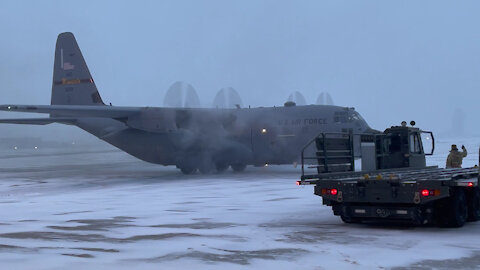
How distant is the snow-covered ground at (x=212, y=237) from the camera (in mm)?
9732

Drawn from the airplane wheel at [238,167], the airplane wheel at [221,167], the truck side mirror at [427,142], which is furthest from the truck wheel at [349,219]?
the airplane wheel at [238,167]

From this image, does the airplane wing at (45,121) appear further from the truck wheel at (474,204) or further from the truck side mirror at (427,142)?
the truck wheel at (474,204)

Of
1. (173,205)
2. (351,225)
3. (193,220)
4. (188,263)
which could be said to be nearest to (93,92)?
(173,205)

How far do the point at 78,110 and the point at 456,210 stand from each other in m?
22.1

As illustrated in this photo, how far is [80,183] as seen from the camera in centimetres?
2956

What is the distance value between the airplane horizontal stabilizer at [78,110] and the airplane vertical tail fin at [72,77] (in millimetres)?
6148

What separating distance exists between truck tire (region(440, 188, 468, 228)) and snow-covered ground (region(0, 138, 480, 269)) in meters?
0.19

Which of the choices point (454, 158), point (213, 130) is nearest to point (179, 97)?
point (213, 130)

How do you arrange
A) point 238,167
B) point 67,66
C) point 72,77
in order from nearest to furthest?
point 238,167 < point 72,77 < point 67,66

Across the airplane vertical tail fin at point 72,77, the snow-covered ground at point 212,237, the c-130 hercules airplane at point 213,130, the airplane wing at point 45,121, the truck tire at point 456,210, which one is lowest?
the snow-covered ground at point 212,237

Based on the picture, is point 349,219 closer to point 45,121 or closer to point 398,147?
point 398,147

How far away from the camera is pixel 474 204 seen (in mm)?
13875

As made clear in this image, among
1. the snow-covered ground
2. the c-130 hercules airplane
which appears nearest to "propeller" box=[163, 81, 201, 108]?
the c-130 hercules airplane

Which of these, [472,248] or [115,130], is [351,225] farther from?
[115,130]
